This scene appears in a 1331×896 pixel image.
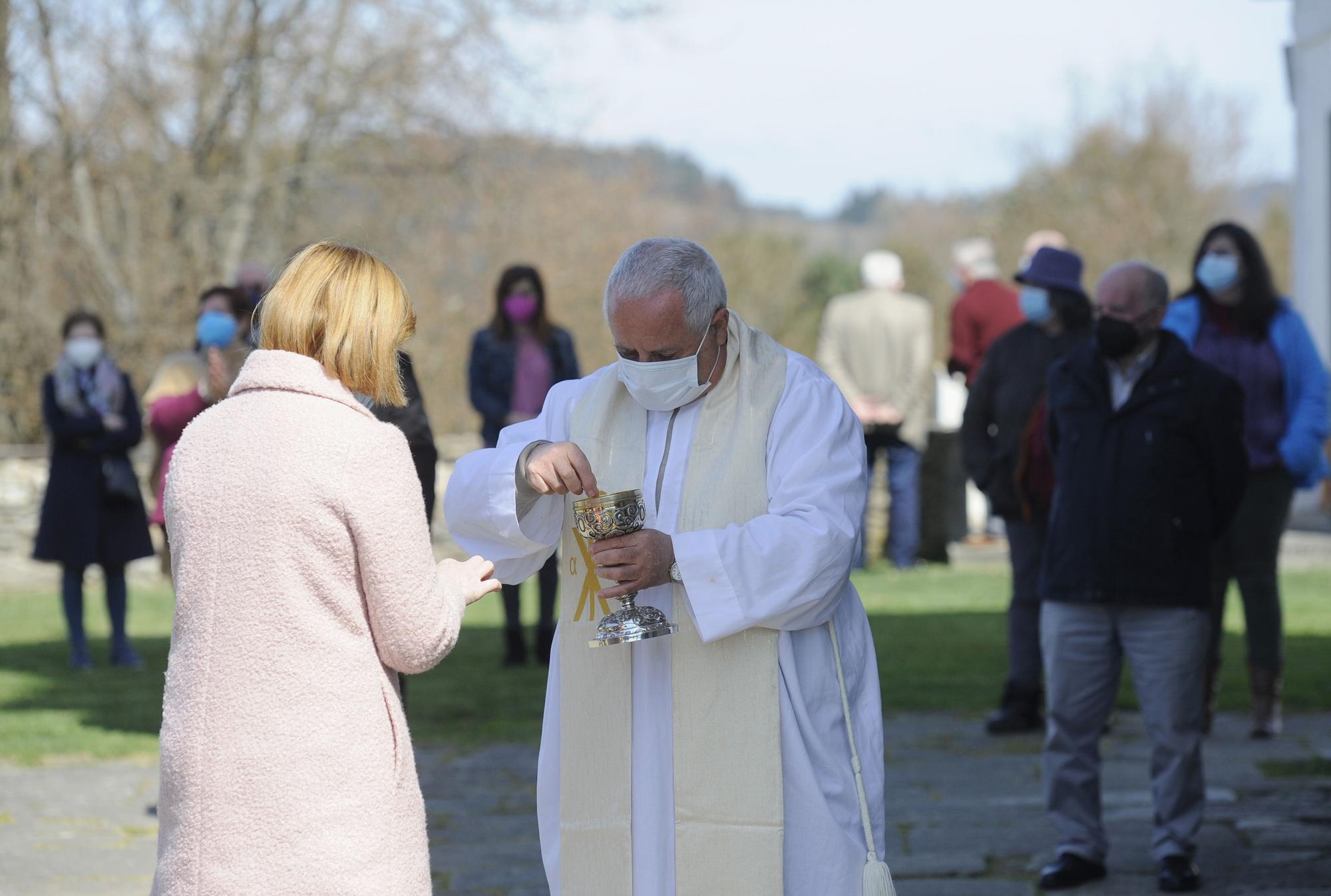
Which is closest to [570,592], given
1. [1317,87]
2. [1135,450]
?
[1135,450]

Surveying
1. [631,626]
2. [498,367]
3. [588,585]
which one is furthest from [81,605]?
[631,626]

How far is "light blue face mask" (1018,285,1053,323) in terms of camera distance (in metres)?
7.41

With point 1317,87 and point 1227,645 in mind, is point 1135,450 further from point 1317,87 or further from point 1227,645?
point 1317,87

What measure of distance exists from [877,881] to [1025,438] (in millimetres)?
4137

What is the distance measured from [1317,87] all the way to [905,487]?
5.25 metres

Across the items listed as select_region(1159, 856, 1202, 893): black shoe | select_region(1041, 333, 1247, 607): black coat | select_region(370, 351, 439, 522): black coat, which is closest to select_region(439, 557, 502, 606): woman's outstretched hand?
select_region(370, 351, 439, 522): black coat

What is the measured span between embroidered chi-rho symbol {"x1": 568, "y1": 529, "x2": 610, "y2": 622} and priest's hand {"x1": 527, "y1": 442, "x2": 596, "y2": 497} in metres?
0.17

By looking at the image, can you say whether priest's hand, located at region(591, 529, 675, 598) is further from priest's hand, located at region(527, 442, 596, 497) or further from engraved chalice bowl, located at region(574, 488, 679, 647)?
priest's hand, located at region(527, 442, 596, 497)

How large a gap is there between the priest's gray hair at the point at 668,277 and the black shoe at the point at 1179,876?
2.71 meters

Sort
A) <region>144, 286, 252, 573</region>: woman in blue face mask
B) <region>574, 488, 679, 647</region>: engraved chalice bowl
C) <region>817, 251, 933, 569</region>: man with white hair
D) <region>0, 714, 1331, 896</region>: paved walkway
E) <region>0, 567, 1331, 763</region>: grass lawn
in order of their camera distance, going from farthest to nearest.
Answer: <region>817, 251, 933, 569</region>: man with white hair < <region>0, 567, 1331, 763</region>: grass lawn < <region>144, 286, 252, 573</region>: woman in blue face mask < <region>0, 714, 1331, 896</region>: paved walkway < <region>574, 488, 679, 647</region>: engraved chalice bowl

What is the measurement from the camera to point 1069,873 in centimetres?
532

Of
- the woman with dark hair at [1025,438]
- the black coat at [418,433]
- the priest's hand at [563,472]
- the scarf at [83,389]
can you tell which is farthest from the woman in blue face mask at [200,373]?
the woman with dark hair at [1025,438]

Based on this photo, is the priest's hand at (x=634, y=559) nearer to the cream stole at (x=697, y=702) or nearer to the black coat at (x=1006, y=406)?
the cream stole at (x=697, y=702)

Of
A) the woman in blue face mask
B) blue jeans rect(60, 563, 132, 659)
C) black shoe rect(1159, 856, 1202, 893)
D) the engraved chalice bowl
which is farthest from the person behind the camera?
blue jeans rect(60, 563, 132, 659)
